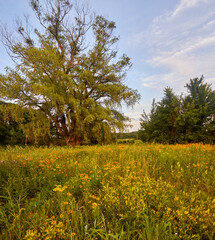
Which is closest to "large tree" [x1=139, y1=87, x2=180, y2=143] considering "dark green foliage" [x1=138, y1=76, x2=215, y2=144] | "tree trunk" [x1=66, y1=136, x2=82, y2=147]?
"dark green foliage" [x1=138, y1=76, x2=215, y2=144]

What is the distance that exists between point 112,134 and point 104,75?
21.6 ft

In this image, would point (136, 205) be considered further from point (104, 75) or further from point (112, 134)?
point (104, 75)

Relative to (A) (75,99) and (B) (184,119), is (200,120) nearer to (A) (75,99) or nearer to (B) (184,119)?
(B) (184,119)

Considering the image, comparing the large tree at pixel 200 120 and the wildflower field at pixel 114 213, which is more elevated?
the large tree at pixel 200 120

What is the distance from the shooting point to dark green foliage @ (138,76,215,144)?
16516mm

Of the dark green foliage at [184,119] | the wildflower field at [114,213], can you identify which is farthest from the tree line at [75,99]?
the wildflower field at [114,213]

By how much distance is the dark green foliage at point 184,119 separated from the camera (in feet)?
54.2

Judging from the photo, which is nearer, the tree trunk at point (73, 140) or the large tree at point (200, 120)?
the tree trunk at point (73, 140)

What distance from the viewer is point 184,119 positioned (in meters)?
17.0

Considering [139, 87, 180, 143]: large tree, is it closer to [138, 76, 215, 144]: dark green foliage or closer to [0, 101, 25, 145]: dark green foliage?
[138, 76, 215, 144]: dark green foliage

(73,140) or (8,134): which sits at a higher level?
(8,134)

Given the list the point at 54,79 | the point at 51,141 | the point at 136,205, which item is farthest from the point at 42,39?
the point at 136,205

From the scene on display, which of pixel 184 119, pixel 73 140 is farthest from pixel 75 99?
pixel 184 119

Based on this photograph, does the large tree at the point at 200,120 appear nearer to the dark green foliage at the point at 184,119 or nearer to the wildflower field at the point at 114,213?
the dark green foliage at the point at 184,119
